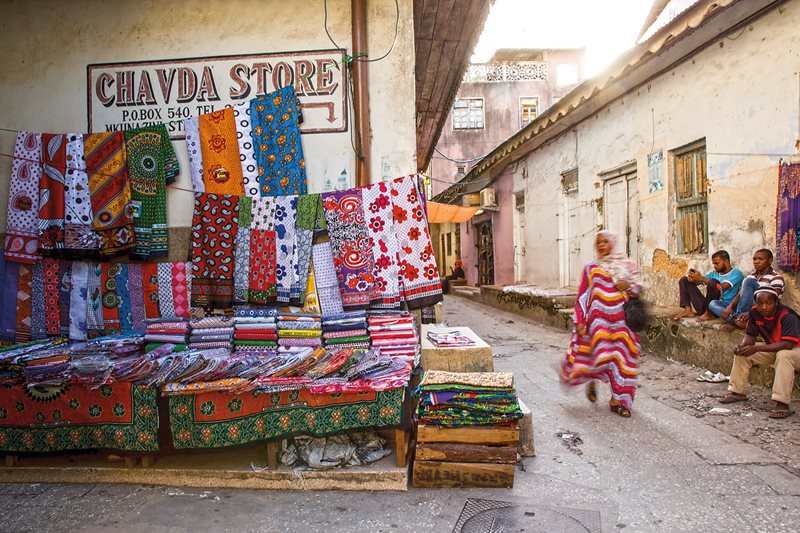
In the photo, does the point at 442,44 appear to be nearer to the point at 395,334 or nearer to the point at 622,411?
the point at 395,334

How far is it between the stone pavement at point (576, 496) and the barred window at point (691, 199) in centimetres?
322

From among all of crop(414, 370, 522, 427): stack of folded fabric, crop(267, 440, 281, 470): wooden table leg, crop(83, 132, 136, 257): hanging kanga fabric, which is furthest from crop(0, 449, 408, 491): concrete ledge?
crop(83, 132, 136, 257): hanging kanga fabric

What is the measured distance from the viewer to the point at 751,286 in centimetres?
566

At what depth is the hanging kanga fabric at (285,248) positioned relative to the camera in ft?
13.5

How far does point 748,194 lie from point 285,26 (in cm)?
524

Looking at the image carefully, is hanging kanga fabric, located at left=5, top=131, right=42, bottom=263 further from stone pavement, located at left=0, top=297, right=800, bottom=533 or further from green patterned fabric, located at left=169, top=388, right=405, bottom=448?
green patterned fabric, located at left=169, top=388, right=405, bottom=448

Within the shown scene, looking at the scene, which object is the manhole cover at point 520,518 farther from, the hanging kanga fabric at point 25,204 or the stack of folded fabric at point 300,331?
the hanging kanga fabric at point 25,204

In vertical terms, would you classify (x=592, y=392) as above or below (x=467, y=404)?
below

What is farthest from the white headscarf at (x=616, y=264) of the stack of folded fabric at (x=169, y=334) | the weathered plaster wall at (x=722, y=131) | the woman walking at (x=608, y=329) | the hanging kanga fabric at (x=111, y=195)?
the hanging kanga fabric at (x=111, y=195)

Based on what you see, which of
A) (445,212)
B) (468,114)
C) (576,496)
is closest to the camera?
(576,496)

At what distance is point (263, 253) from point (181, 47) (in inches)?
73.6

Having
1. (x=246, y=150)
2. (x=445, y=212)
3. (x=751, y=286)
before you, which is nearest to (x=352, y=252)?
(x=246, y=150)

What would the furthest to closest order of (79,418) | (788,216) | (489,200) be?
(489,200) → (788,216) → (79,418)

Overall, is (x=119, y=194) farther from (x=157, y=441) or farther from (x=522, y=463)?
(x=522, y=463)
